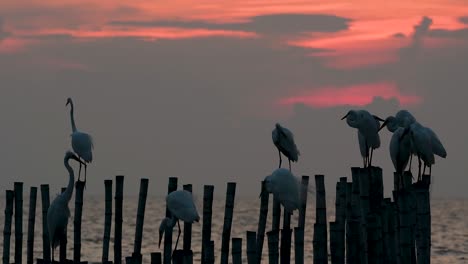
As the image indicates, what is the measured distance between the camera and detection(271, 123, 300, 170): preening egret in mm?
21062

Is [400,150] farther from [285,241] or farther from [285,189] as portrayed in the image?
[285,241]

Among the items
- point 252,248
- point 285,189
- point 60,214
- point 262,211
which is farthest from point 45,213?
point 252,248

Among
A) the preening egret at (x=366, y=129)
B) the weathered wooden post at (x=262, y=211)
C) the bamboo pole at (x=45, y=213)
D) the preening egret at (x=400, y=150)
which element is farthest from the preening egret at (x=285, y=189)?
the bamboo pole at (x=45, y=213)

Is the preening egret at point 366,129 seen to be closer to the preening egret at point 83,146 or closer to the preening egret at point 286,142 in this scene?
the preening egret at point 286,142

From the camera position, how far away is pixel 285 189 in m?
17.0

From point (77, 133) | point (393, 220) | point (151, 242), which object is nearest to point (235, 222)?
point (151, 242)

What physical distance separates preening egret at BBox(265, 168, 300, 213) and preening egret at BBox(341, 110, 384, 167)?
2.37 m

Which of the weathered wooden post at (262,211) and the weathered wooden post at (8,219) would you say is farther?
the weathered wooden post at (8,219)

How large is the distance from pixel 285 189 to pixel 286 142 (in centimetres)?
420

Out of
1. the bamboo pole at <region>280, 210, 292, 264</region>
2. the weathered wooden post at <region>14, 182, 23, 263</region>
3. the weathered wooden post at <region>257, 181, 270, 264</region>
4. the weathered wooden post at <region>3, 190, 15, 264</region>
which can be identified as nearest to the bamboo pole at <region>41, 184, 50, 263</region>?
the weathered wooden post at <region>14, 182, 23, 263</region>

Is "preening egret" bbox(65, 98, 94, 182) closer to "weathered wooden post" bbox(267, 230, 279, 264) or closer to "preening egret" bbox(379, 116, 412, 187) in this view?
"preening egret" bbox(379, 116, 412, 187)

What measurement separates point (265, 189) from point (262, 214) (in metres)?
1.00

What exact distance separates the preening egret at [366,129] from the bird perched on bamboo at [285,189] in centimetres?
237

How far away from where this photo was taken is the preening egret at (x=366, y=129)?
19016 millimetres
